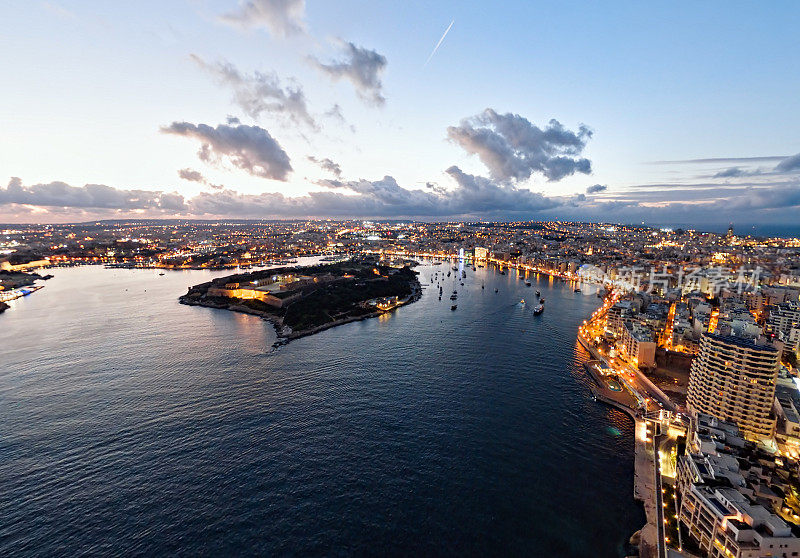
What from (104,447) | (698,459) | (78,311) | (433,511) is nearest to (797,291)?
(698,459)

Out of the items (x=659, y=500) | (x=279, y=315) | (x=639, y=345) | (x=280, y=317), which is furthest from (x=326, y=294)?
(x=659, y=500)

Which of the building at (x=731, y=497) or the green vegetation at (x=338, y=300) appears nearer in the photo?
the building at (x=731, y=497)

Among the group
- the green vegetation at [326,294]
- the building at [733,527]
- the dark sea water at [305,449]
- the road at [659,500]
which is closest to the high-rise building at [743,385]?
the road at [659,500]

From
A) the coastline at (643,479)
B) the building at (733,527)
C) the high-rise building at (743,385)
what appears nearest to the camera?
A: the building at (733,527)

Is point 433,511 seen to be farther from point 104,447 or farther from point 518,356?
point 518,356

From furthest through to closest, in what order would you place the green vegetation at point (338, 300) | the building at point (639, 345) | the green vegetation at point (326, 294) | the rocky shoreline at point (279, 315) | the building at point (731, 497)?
the green vegetation at point (326, 294) → the green vegetation at point (338, 300) → the rocky shoreline at point (279, 315) → the building at point (639, 345) → the building at point (731, 497)

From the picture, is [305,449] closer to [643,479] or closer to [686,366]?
[643,479]

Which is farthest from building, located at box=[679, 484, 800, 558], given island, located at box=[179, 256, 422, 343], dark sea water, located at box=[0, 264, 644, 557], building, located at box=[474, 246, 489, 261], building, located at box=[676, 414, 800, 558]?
building, located at box=[474, 246, 489, 261]

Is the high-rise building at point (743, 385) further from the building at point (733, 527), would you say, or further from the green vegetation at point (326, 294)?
the green vegetation at point (326, 294)
